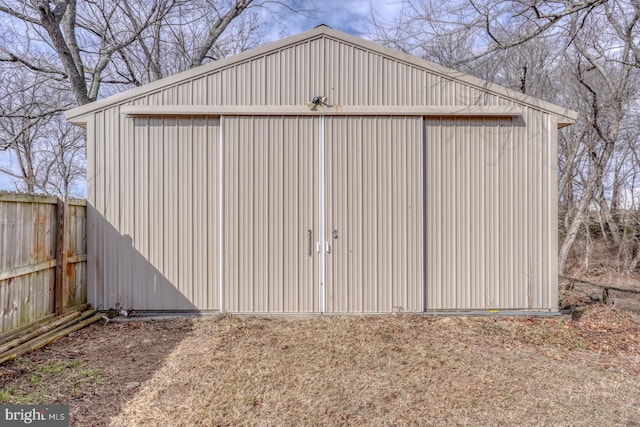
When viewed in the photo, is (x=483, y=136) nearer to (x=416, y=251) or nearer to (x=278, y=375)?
(x=416, y=251)

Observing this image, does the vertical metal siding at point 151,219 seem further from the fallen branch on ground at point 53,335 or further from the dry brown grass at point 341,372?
the dry brown grass at point 341,372

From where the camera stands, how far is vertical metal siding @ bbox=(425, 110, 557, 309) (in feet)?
14.7

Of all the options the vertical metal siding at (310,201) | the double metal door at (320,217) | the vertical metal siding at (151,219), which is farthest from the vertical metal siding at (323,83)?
the vertical metal siding at (151,219)

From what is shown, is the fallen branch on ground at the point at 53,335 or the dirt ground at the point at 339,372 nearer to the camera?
the dirt ground at the point at 339,372

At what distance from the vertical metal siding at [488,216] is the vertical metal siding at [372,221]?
8.8 inches

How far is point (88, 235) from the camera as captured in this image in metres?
4.44

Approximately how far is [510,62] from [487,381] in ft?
26.3

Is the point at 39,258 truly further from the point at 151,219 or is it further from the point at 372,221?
the point at 372,221

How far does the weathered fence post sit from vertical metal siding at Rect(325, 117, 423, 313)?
123 inches

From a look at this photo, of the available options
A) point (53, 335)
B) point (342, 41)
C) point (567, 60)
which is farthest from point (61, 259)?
point (567, 60)

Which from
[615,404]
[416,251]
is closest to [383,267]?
[416,251]

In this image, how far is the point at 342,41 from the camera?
4527 millimetres

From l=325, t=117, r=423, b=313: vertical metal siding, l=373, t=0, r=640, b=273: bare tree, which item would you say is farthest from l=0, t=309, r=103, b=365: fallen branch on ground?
l=373, t=0, r=640, b=273: bare tree

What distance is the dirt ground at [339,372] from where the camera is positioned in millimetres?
2344
